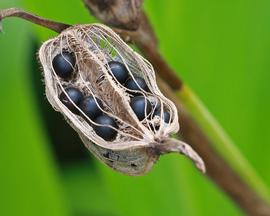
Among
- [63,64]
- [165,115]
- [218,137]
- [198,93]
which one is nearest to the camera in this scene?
[165,115]

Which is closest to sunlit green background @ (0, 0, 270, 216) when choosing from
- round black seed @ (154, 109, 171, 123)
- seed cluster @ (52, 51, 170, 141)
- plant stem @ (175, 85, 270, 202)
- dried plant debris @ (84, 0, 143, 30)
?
plant stem @ (175, 85, 270, 202)

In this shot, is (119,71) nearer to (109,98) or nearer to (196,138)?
(109,98)

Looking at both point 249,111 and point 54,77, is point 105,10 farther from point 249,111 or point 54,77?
point 249,111

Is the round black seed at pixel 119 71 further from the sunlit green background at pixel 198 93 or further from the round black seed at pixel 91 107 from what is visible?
the sunlit green background at pixel 198 93

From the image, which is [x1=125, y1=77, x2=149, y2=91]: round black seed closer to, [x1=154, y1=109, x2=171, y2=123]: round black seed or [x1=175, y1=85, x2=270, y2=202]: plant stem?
[x1=154, y1=109, x2=171, y2=123]: round black seed

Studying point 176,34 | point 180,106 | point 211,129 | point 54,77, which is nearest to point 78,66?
point 54,77

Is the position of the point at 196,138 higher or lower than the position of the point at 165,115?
lower

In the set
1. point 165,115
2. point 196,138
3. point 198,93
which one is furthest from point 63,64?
point 198,93
